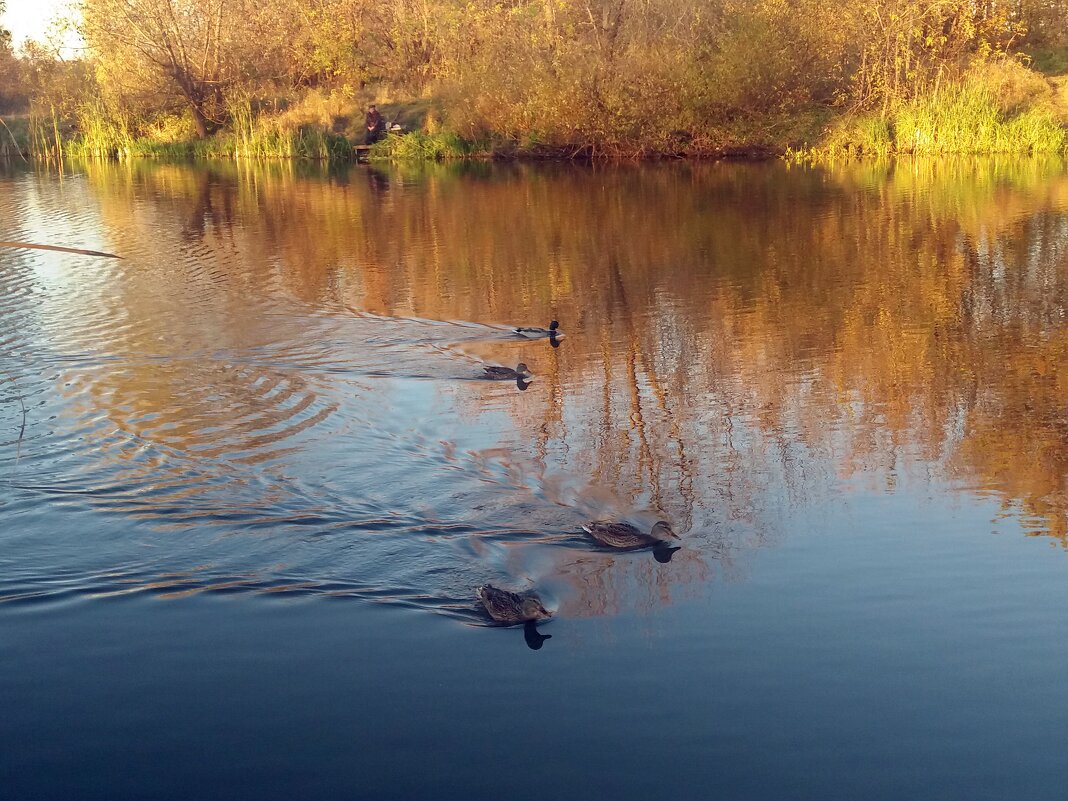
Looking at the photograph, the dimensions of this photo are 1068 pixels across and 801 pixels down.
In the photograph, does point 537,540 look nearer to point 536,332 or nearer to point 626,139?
point 536,332

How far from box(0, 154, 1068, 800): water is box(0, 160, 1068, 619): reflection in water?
0.04 m

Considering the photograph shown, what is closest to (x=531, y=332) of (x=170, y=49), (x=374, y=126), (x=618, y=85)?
(x=618, y=85)

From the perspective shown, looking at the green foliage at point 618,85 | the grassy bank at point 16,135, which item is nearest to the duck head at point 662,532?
the green foliage at point 618,85

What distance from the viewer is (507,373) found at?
9.53m

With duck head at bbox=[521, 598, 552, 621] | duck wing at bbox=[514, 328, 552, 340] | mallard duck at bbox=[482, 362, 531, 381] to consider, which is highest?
duck wing at bbox=[514, 328, 552, 340]

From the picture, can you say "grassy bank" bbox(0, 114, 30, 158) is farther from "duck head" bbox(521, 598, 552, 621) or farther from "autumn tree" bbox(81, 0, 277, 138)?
"duck head" bbox(521, 598, 552, 621)

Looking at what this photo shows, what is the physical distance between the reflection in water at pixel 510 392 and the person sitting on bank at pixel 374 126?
17777 mm

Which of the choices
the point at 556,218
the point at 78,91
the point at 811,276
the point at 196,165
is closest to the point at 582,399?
the point at 811,276

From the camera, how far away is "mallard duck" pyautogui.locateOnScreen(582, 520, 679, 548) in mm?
5965

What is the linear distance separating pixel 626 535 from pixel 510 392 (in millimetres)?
3287

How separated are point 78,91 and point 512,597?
39.9 meters

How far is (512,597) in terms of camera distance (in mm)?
5371

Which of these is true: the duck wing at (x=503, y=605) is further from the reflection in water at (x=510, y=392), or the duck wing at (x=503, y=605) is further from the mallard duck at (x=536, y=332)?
the mallard duck at (x=536, y=332)

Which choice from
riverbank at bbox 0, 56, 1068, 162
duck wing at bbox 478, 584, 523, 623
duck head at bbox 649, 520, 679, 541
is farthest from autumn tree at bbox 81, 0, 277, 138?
duck wing at bbox 478, 584, 523, 623
